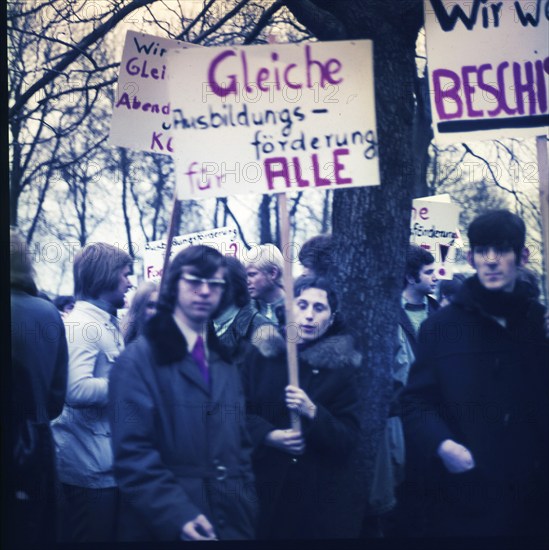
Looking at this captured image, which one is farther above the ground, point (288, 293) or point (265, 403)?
point (288, 293)

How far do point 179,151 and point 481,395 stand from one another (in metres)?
1.89

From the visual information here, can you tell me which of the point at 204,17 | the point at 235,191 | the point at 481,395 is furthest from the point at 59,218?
the point at 481,395

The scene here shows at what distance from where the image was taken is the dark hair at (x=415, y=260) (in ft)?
20.1

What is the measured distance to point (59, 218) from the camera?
239 inches

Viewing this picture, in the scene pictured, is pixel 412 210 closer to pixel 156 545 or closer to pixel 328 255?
pixel 328 255

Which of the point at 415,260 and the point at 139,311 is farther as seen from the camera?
the point at 415,260

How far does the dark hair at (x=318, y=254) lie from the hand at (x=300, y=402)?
624 mm

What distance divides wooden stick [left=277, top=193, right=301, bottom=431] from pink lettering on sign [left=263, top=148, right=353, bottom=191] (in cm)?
8

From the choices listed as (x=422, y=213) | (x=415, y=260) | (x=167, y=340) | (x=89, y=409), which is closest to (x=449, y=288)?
(x=415, y=260)

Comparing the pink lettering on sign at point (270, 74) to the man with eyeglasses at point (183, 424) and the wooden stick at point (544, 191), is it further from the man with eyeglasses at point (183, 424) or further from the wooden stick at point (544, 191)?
the wooden stick at point (544, 191)

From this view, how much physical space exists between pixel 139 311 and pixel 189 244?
431 millimetres

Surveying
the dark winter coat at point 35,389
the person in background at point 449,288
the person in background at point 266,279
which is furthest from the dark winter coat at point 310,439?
the dark winter coat at point 35,389

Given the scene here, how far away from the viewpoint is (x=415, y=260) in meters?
6.15

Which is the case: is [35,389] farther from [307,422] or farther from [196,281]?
[307,422]
